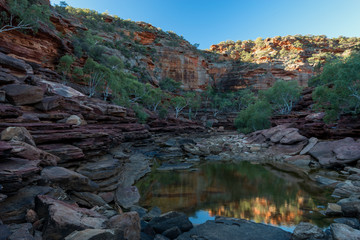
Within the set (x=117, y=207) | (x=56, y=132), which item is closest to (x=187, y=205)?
(x=117, y=207)

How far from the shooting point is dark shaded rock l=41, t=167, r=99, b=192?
531cm

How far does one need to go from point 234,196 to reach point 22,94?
11.9 m

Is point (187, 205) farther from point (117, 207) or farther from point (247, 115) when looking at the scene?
point (247, 115)

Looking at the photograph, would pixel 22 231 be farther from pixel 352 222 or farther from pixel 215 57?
pixel 215 57

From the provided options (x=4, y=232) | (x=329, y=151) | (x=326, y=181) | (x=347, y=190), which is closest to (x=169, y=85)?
(x=329, y=151)

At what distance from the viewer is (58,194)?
4832 mm

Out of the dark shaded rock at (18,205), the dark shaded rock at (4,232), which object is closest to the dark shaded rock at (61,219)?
the dark shaded rock at (18,205)

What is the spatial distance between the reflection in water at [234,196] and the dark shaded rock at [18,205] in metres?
4.37

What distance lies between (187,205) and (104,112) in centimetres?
1184

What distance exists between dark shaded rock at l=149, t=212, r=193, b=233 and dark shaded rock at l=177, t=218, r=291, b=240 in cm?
20

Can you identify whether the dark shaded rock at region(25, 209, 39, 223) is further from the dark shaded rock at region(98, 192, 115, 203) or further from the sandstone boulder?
the sandstone boulder

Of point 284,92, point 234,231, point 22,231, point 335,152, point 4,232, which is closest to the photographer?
point 4,232

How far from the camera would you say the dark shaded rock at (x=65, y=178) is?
5.31 m

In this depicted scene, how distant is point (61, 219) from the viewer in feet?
11.0
